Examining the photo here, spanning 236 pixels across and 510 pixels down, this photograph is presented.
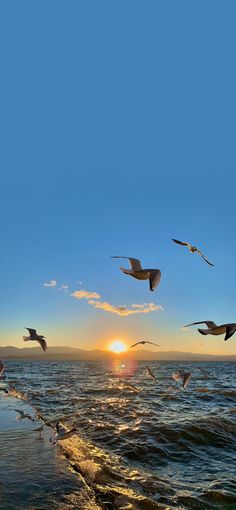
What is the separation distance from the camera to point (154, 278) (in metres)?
8.20

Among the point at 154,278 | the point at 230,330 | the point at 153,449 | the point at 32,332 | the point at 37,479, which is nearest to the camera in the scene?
the point at 37,479

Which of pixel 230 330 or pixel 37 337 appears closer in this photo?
pixel 230 330

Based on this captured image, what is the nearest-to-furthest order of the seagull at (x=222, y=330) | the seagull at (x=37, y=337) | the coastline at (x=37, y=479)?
the coastline at (x=37, y=479) < the seagull at (x=222, y=330) < the seagull at (x=37, y=337)

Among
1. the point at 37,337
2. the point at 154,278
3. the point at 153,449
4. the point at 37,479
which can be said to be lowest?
the point at 153,449

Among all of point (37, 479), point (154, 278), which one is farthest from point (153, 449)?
point (154, 278)

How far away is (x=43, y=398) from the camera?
875 inches

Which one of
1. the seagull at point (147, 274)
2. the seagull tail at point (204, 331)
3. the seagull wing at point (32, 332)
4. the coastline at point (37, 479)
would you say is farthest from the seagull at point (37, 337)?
the seagull tail at point (204, 331)

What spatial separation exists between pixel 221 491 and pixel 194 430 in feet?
20.4

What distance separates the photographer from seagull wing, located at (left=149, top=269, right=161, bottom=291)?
799 centimetres

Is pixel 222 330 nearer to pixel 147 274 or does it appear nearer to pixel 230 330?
pixel 230 330

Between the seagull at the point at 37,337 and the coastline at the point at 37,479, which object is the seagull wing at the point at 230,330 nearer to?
the coastline at the point at 37,479

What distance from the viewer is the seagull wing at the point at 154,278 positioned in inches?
315

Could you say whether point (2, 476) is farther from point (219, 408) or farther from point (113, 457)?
point (219, 408)

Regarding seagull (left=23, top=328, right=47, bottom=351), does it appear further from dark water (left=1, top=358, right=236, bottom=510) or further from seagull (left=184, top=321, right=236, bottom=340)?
seagull (left=184, top=321, right=236, bottom=340)
